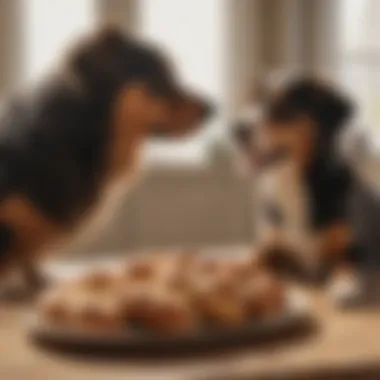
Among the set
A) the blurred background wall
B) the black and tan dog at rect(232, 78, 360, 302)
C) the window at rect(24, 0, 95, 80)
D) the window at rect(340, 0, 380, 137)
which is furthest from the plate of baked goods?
the window at rect(340, 0, 380, 137)

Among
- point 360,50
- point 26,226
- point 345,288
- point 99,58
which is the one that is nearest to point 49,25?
point 360,50

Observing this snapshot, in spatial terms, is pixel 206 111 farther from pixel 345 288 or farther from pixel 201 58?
pixel 201 58

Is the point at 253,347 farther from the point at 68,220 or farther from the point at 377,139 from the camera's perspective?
the point at 377,139

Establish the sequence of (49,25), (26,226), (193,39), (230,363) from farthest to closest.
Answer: (193,39)
(49,25)
(26,226)
(230,363)

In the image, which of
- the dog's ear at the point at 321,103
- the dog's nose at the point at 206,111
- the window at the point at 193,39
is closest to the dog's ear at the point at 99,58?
the dog's nose at the point at 206,111

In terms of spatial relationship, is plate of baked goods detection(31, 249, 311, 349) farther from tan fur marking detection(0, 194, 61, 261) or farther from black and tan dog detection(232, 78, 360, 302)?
black and tan dog detection(232, 78, 360, 302)

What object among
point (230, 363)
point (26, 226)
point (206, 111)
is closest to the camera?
point (230, 363)

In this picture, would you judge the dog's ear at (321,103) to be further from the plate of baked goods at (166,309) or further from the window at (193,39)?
the window at (193,39)
